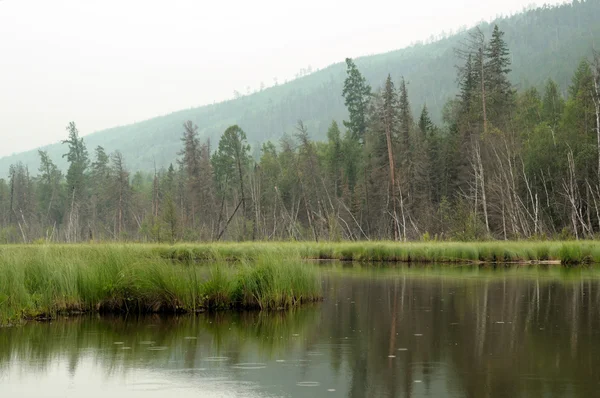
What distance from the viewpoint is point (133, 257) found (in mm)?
13922

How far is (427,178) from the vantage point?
5678 centimetres

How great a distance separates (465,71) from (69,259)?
1923 inches

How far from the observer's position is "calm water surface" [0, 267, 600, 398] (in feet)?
24.1

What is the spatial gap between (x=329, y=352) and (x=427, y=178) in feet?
160

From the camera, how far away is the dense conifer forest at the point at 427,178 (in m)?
42.6

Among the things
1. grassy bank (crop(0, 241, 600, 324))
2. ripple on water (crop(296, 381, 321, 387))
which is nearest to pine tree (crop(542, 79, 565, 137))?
grassy bank (crop(0, 241, 600, 324))

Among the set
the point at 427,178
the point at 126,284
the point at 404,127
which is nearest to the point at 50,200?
the point at 404,127

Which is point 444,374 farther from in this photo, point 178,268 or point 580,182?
point 580,182

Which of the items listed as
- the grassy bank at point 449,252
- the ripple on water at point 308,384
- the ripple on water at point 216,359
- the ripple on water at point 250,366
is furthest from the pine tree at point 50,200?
the ripple on water at point 308,384

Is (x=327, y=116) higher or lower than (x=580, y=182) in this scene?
higher

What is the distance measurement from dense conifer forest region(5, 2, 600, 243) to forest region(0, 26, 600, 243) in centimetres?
16

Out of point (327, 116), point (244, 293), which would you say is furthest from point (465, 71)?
point (327, 116)

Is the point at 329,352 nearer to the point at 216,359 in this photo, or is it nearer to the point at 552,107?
the point at 216,359

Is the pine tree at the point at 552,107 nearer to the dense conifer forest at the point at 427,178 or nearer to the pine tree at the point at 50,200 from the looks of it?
the dense conifer forest at the point at 427,178
